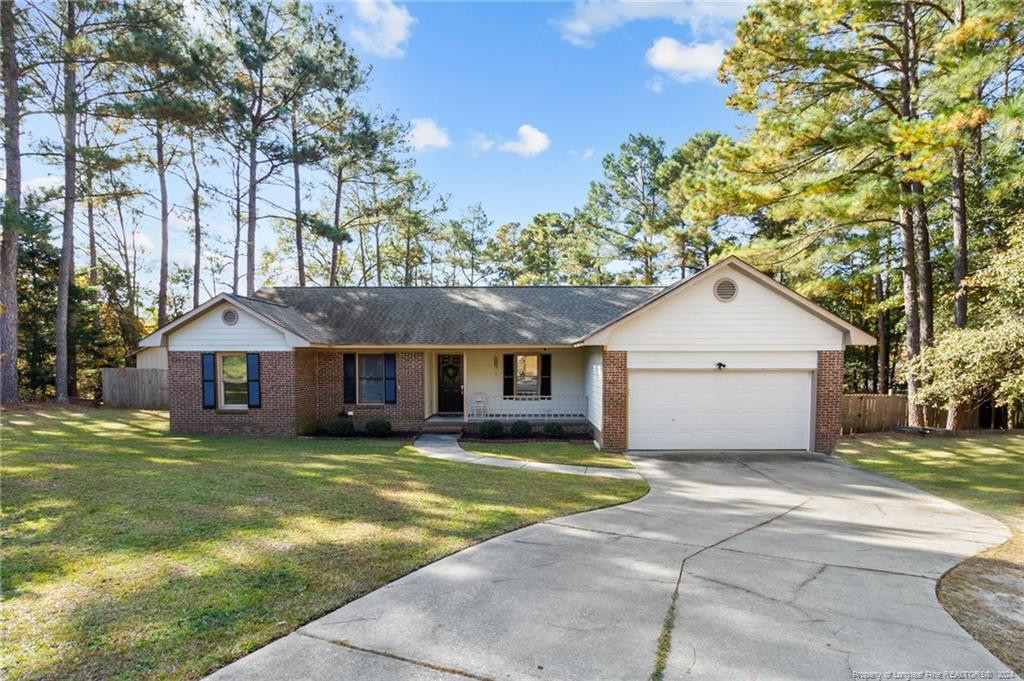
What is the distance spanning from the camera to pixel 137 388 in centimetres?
1859

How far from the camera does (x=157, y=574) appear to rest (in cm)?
439

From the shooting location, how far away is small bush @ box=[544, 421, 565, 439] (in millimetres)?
13289

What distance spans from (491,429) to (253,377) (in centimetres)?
684

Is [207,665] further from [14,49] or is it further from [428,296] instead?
[14,49]

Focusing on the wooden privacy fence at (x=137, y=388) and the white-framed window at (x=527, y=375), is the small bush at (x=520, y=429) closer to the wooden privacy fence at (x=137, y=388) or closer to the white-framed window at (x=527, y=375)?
the white-framed window at (x=527, y=375)

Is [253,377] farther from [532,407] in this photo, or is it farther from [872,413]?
[872,413]

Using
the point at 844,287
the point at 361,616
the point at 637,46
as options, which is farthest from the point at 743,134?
the point at 361,616

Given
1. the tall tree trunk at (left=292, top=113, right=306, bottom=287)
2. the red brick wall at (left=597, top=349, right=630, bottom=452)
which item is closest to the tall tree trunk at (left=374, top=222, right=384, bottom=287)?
the tall tree trunk at (left=292, top=113, right=306, bottom=287)

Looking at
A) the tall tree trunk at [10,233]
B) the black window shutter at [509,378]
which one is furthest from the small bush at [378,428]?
the tall tree trunk at [10,233]

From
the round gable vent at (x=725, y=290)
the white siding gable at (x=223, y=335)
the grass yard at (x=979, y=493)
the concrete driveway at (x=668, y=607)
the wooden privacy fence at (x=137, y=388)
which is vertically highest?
the round gable vent at (x=725, y=290)

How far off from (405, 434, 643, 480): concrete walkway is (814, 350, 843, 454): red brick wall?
208 inches

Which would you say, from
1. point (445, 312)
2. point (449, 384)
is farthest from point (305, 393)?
point (445, 312)

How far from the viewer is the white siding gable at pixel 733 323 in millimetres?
11117

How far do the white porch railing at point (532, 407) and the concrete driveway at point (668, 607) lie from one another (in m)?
8.06
